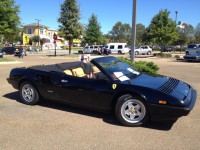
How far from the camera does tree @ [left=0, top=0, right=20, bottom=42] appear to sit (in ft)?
72.3

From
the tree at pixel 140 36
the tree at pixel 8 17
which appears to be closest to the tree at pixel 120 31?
the tree at pixel 140 36

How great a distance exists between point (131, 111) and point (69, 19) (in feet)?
102

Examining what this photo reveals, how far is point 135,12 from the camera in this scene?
1026cm

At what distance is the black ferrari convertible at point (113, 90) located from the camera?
15.5 feet

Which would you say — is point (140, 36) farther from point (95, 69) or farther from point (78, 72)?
point (95, 69)

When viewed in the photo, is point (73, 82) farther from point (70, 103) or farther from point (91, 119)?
point (91, 119)

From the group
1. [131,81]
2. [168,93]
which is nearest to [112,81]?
[131,81]

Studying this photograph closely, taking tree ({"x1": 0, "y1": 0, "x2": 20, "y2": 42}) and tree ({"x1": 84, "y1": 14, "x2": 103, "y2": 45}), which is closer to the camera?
tree ({"x1": 0, "y1": 0, "x2": 20, "y2": 42})

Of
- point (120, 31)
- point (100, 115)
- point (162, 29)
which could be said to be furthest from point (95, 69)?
point (120, 31)

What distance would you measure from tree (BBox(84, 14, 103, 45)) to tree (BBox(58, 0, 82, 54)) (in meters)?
14.6

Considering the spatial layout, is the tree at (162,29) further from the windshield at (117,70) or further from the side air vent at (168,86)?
the side air vent at (168,86)

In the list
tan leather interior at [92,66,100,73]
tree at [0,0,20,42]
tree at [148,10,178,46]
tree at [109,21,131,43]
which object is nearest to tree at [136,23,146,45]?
tree at [109,21,131,43]

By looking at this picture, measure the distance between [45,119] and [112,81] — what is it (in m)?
1.71

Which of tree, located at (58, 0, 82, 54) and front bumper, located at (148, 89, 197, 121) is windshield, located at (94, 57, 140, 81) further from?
tree, located at (58, 0, 82, 54)
